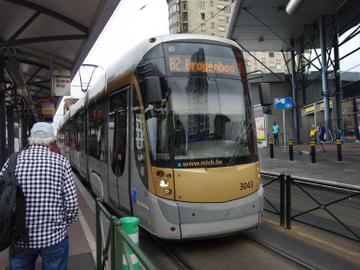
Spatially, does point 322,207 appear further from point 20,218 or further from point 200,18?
point 200,18

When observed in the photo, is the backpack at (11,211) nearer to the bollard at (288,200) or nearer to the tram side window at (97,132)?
the bollard at (288,200)

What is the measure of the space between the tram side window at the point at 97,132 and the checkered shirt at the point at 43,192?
15.9 feet

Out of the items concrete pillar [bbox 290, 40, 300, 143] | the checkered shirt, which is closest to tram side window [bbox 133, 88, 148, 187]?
the checkered shirt

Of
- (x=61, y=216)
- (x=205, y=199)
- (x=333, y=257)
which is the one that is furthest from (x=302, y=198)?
(x=61, y=216)

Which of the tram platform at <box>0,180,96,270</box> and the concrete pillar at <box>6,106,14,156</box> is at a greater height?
the concrete pillar at <box>6,106,14,156</box>

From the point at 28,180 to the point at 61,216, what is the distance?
42 cm

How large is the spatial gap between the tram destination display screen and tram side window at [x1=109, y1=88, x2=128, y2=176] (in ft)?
3.76

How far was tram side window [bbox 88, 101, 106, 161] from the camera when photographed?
8.34 meters

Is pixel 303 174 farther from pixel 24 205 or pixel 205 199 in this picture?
pixel 24 205

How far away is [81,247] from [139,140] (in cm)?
176

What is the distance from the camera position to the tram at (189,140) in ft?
17.5

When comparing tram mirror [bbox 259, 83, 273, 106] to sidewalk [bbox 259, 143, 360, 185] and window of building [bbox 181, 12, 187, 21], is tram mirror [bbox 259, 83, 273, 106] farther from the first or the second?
window of building [bbox 181, 12, 187, 21]

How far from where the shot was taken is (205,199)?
17.6 feet

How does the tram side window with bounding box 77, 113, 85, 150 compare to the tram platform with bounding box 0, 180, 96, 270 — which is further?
the tram side window with bounding box 77, 113, 85, 150
